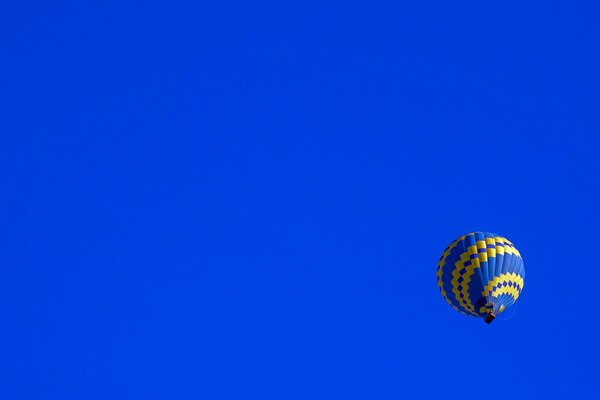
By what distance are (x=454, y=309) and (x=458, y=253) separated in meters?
2.18

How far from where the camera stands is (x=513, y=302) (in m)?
46.2

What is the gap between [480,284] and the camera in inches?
1778

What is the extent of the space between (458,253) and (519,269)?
2436mm

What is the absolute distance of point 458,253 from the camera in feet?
152

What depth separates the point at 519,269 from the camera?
153 ft

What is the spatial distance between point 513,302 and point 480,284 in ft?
6.27

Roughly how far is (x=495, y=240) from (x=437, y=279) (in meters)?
2.69

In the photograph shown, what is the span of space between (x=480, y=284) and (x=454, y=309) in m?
2.07

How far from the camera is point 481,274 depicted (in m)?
45.3

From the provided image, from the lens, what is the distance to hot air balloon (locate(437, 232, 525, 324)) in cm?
4522

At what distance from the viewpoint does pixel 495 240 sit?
153 ft

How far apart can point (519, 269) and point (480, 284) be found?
2.29 meters

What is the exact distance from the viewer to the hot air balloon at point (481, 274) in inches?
1780

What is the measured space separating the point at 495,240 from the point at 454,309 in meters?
3.00
